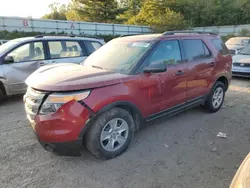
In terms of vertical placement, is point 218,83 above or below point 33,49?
below

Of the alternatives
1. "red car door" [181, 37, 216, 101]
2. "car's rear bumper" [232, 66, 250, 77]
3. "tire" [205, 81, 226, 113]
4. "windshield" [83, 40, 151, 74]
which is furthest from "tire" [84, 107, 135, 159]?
"car's rear bumper" [232, 66, 250, 77]

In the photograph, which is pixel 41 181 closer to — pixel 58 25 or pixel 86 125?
pixel 86 125

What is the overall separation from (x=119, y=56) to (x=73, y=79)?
1.08m

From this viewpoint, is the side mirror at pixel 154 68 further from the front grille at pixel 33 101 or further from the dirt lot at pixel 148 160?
the front grille at pixel 33 101

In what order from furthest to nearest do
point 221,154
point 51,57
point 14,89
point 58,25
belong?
1. point 58,25
2. point 51,57
3. point 14,89
4. point 221,154

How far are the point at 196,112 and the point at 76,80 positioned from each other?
10.4ft

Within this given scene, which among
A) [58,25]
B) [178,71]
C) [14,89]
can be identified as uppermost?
[58,25]

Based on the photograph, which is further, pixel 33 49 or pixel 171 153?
pixel 33 49

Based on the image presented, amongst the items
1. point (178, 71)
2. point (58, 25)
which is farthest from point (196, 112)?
point (58, 25)

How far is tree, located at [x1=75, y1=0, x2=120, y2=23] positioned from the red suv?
26.3 m

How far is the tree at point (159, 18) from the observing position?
82.4ft

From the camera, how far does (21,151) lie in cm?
327

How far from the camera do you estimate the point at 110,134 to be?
306 centimetres

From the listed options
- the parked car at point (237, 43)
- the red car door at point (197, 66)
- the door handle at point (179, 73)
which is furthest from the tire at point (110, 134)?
the parked car at point (237, 43)
